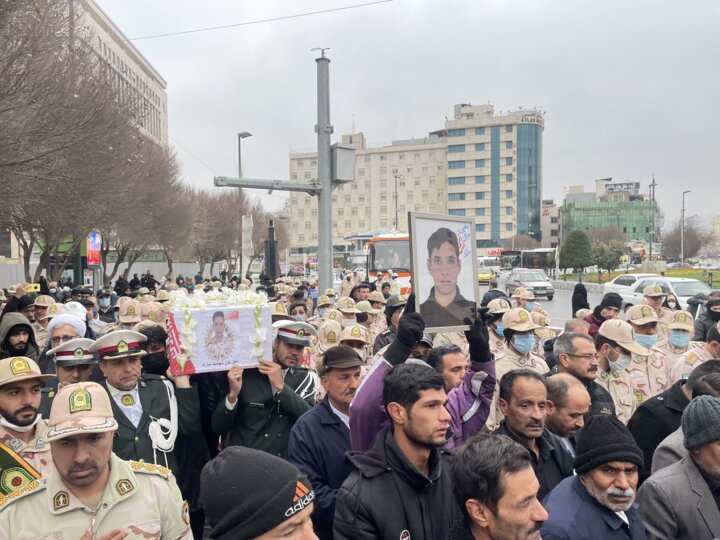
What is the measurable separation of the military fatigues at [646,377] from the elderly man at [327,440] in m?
3.31

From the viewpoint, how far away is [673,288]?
21.3 m

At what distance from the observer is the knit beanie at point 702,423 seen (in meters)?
3.31

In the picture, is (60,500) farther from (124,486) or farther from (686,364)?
(686,364)

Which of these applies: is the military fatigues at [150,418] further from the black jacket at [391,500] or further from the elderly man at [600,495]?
the elderly man at [600,495]

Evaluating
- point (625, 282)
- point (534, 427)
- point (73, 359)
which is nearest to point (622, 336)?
point (534, 427)

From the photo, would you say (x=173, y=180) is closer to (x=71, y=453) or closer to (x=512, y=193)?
(x=71, y=453)

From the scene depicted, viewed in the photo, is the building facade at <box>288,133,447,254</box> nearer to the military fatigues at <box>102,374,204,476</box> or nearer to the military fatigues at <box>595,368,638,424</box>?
the military fatigues at <box>595,368,638,424</box>

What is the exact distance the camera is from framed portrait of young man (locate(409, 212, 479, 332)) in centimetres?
440

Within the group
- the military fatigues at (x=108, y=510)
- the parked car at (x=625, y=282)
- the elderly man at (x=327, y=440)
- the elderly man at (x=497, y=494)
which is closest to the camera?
the elderly man at (x=497, y=494)

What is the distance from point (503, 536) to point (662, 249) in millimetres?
92509

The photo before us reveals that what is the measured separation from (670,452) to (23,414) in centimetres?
376

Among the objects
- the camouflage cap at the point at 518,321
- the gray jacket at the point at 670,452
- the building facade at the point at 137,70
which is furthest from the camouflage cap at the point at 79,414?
the building facade at the point at 137,70

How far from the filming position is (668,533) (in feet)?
10.7

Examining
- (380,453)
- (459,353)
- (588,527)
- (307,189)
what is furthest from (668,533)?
(307,189)
